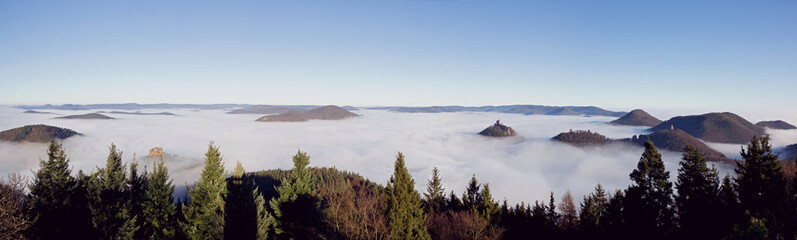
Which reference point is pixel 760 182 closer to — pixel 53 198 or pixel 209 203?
pixel 209 203

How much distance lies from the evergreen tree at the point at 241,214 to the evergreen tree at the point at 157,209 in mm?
6335

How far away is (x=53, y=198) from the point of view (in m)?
26.2

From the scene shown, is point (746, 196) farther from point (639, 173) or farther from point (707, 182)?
point (639, 173)

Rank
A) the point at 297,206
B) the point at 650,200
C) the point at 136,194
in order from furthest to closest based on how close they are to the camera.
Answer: the point at 650,200, the point at 136,194, the point at 297,206

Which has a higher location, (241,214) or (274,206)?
(274,206)

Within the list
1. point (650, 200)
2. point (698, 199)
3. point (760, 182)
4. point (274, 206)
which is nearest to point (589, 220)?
point (650, 200)

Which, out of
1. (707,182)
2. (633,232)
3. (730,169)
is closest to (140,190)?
(633,232)

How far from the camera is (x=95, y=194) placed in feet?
88.6

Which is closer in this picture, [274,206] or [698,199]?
[274,206]

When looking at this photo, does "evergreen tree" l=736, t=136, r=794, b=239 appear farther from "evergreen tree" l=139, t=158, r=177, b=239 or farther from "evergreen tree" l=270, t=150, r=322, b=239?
"evergreen tree" l=139, t=158, r=177, b=239

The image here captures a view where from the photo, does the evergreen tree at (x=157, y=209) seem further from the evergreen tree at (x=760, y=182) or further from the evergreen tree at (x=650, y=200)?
the evergreen tree at (x=760, y=182)

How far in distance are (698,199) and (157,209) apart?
5078cm

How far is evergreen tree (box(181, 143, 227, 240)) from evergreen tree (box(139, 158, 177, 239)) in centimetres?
335

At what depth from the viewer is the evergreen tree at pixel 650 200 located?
3284cm
